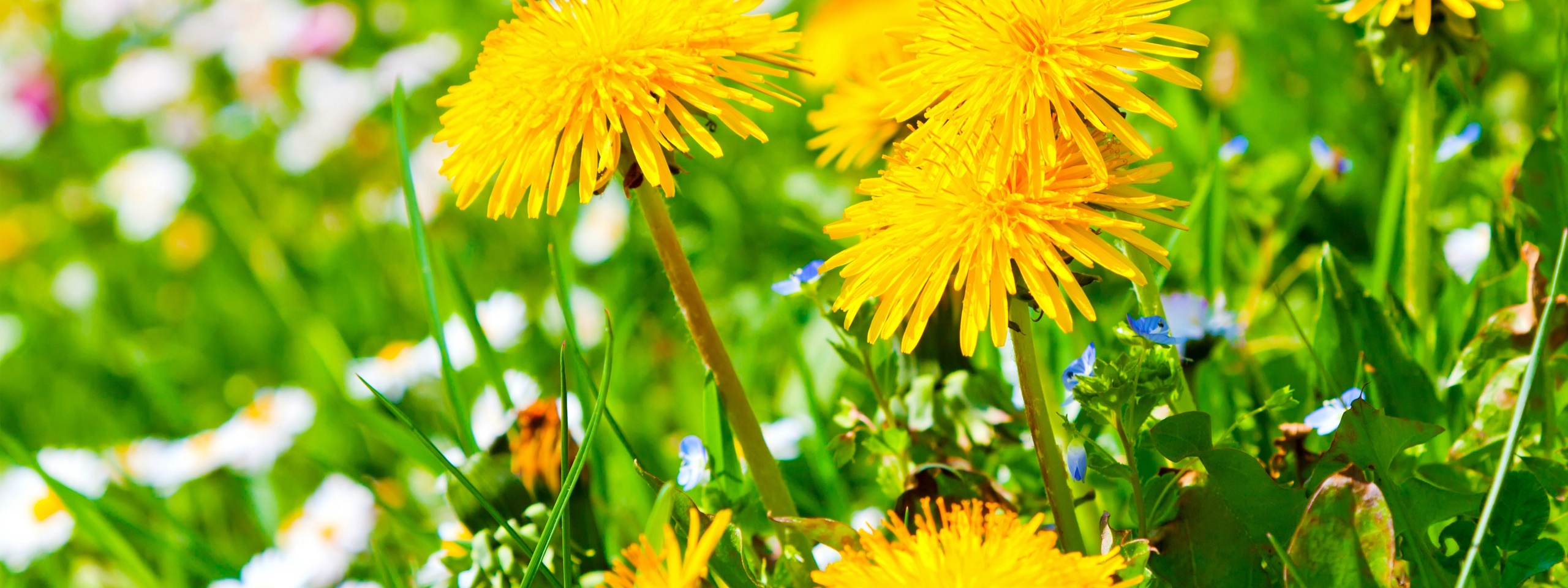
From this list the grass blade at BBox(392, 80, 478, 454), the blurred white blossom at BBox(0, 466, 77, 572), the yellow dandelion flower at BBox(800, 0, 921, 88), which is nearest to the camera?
the grass blade at BBox(392, 80, 478, 454)

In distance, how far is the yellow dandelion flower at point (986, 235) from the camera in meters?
0.80

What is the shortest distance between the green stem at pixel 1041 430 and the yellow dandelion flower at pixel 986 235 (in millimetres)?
35

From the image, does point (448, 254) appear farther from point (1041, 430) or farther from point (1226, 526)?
point (1226, 526)

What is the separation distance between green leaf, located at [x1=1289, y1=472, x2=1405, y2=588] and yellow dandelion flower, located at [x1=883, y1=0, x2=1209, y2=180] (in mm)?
315

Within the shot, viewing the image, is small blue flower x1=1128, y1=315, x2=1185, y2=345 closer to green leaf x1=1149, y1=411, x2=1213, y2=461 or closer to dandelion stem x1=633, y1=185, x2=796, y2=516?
green leaf x1=1149, y1=411, x2=1213, y2=461

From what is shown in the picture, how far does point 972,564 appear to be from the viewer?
0.75 meters

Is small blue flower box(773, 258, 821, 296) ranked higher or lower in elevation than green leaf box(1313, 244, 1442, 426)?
higher

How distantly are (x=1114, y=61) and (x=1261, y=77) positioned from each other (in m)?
1.54

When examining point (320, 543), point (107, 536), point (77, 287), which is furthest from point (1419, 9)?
point (77, 287)

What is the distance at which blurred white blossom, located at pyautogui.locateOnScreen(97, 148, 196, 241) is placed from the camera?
10.9 feet

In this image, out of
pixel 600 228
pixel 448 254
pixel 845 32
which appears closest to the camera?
pixel 448 254

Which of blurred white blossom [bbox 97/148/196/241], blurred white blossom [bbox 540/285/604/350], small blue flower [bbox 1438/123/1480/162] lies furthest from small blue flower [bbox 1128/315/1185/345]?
blurred white blossom [bbox 97/148/196/241]

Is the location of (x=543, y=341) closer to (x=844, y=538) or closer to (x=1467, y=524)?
(x=844, y=538)

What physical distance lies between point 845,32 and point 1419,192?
1.48 m
